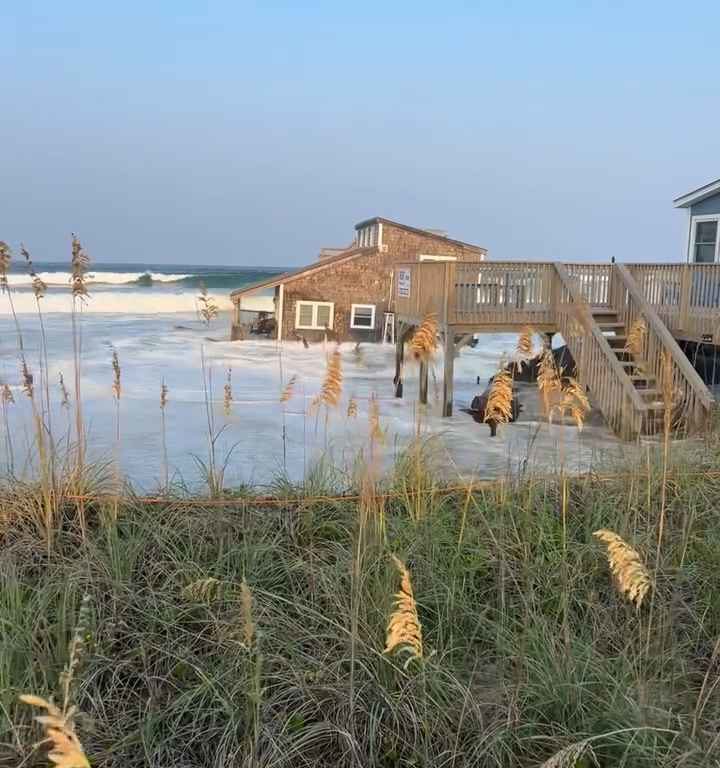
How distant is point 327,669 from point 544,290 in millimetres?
10907

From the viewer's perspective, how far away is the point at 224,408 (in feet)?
21.6

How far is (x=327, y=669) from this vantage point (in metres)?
3.38

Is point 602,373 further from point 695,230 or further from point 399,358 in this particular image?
point 695,230

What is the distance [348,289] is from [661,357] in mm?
19292

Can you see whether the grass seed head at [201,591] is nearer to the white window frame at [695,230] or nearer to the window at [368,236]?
the white window frame at [695,230]

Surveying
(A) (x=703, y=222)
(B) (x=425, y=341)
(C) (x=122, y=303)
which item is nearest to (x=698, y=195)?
(A) (x=703, y=222)

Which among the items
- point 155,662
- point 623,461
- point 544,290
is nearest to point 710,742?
point 155,662

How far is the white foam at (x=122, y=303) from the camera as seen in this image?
51406mm

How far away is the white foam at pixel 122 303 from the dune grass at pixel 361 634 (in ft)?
150

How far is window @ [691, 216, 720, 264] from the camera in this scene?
18578 mm

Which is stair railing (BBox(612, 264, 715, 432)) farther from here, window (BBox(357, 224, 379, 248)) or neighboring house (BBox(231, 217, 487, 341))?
window (BBox(357, 224, 379, 248))

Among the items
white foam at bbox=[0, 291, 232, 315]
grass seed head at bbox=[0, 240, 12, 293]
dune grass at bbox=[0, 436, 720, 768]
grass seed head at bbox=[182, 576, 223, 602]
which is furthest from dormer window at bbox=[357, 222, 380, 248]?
grass seed head at bbox=[182, 576, 223, 602]

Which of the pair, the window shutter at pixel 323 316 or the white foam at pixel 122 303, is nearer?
the window shutter at pixel 323 316

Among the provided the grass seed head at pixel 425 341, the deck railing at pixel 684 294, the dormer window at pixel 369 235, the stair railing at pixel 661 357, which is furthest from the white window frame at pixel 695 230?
the grass seed head at pixel 425 341
